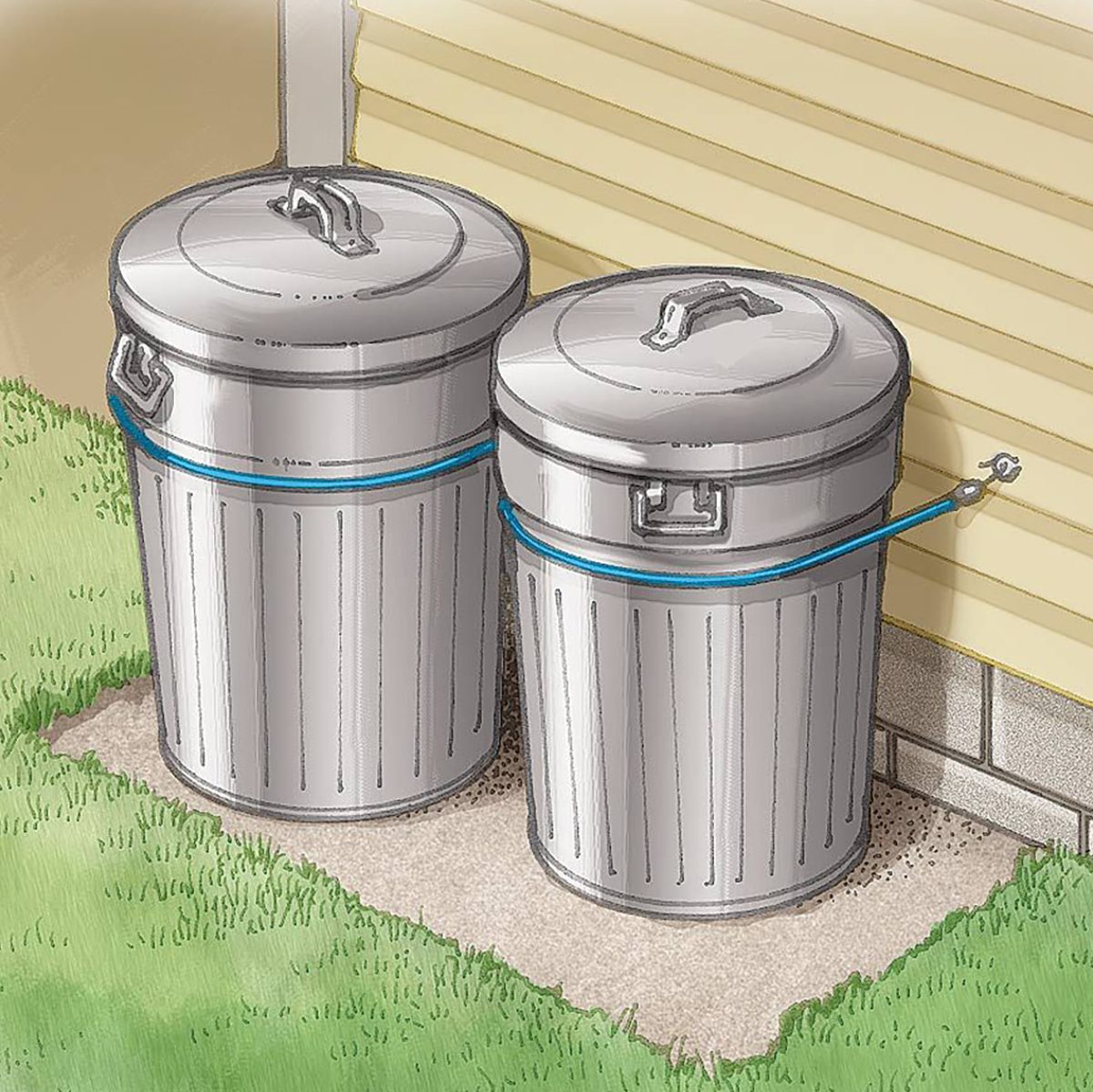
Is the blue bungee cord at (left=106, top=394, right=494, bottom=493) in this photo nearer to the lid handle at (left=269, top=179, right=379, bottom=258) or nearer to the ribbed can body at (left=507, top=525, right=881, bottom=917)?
the ribbed can body at (left=507, top=525, right=881, bottom=917)

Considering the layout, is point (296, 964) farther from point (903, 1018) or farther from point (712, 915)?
point (903, 1018)

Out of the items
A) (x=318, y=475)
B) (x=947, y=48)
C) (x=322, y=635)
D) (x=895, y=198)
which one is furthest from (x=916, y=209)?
(x=322, y=635)

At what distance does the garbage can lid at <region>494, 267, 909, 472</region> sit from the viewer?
13.3 feet

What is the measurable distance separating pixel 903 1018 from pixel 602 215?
5.47 ft

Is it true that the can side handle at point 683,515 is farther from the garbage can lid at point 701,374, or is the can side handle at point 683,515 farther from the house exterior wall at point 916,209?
the house exterior wall at point 916,209

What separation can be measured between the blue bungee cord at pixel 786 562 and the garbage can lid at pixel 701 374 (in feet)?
0.63

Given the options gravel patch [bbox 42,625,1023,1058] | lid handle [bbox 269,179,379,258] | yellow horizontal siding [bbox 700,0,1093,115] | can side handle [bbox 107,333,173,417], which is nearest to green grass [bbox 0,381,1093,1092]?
gravel patch [bbox 42,625,1023,1058]

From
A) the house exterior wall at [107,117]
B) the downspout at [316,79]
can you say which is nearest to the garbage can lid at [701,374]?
the downspout at [316,79]

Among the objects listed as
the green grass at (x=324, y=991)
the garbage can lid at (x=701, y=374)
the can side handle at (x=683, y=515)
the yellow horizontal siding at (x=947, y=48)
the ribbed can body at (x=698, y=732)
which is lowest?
the green grass at (x=324, y=991)

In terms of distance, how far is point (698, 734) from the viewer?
14.2 ft

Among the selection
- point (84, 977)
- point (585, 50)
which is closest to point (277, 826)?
point (84, 977)

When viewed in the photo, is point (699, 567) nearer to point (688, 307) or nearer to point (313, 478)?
point (688, 307)

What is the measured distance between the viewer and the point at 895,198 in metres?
4.42

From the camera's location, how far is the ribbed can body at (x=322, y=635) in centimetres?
451
